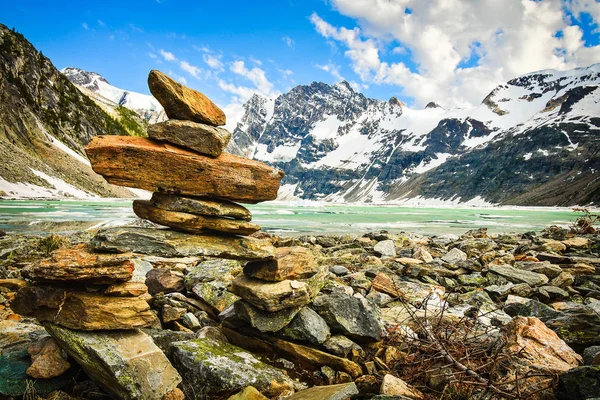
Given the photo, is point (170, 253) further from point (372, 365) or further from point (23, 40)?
point (23, 40)

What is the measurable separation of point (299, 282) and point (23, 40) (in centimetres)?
16300

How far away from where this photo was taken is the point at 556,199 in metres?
167

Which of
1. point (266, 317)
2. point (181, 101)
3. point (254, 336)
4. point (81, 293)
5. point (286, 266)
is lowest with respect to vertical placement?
point (254, 336)

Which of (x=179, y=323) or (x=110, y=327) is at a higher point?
(x=110, y=327)

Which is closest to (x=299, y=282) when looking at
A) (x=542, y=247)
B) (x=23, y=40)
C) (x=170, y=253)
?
(x=170, y=253)

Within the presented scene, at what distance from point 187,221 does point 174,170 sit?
1.14 metres

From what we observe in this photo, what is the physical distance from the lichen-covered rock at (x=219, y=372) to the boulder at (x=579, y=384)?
13.5 ft

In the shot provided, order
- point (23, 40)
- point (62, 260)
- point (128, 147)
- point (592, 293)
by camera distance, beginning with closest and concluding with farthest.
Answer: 1. point (62, 260)
2. point (128, 147)
3. point (592, 293)
4. point (23, 40)

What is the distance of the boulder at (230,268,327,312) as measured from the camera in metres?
6.78

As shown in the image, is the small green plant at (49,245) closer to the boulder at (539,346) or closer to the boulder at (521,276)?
the boulder at (539,346)

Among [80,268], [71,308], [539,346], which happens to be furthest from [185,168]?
[539,346]

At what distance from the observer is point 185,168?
694 cm

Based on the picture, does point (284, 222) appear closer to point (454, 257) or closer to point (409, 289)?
point (454, 257)

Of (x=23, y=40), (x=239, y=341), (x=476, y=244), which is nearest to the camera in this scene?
(x=239, y=341)
